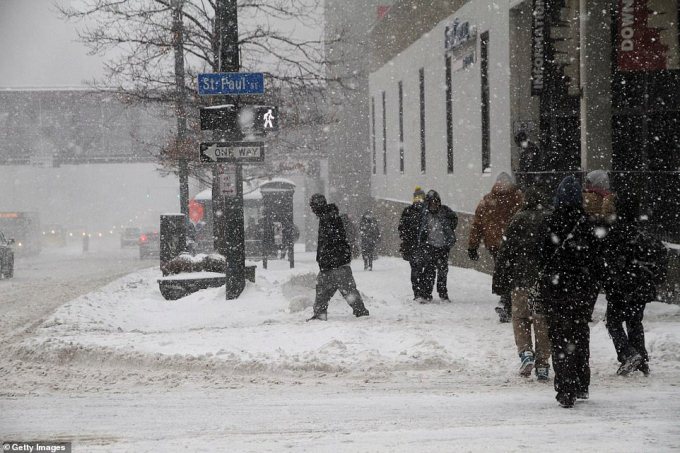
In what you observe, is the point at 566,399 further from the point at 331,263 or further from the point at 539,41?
the point at 539,41

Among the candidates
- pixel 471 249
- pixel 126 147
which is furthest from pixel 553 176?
pixel 126 147

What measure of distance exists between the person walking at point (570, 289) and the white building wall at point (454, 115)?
1114 cm

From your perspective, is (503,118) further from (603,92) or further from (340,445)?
(340,445)

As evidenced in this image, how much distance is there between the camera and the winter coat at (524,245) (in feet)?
26.8

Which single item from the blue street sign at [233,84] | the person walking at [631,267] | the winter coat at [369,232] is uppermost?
the blue street sign at [233,84]

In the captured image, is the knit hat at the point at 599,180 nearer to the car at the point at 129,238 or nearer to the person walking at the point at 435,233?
the person walking at the point at 435,233

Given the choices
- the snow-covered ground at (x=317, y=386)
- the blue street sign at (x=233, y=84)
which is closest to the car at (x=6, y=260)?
the snow-covered ground at (x=317, y=386)

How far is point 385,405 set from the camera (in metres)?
7.26

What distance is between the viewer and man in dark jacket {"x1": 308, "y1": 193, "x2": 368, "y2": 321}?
11.7 meters

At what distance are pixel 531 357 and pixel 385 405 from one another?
69.3 inches

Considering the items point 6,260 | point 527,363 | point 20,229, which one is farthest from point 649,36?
point 20,229

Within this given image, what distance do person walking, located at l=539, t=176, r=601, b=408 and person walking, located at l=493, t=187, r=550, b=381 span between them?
0.91 meters

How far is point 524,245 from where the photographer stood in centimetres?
Result: 820

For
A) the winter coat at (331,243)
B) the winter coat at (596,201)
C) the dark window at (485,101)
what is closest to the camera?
the winter coat at (596,201)
